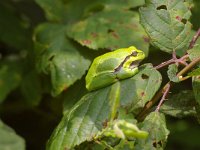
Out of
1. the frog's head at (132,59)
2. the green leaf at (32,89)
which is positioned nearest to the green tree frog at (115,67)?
the frog's head at (132,59)

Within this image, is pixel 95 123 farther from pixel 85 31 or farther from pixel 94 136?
pixel 85 31

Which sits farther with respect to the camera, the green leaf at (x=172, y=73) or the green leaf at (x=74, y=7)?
the green leaf at (x=74, y=7)

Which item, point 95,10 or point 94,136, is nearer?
point 94,136

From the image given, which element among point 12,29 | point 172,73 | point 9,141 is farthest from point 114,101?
point 12,29

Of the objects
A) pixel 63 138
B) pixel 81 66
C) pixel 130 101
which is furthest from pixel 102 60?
pixel 81 66

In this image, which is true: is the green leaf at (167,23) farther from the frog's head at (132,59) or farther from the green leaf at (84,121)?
the green leaf at (84,121)

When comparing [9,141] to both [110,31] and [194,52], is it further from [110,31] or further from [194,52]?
[194,52]

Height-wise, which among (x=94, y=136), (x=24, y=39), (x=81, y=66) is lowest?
(x=24, y=39)

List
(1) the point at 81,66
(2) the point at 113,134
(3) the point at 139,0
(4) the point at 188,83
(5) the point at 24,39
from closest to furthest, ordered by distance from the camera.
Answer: (2) the point at 113,134 < (1) the point at 81,66 < (3) the point at 139,0 < (4) the point at 188,83 < (5) the point at 24,39
